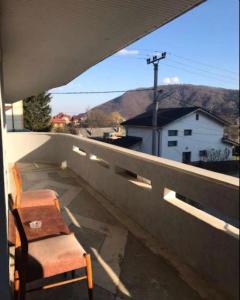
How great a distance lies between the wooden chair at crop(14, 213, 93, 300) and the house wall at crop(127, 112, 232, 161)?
20.0 meters

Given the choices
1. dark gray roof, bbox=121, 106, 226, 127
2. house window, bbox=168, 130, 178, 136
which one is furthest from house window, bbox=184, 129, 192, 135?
dark gray roof, bbox=121, 106, 226, 127

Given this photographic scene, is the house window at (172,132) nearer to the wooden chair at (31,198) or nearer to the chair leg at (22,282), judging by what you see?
the wooden chair at (31,198)

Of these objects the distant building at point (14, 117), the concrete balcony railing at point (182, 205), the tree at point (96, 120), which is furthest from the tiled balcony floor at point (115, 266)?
the tree at point (96, 120)

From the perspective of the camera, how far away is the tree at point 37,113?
2448cm

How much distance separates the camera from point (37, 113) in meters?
25.0

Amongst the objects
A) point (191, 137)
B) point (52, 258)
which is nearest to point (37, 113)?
point (191, 137)

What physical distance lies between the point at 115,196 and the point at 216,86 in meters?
31.7

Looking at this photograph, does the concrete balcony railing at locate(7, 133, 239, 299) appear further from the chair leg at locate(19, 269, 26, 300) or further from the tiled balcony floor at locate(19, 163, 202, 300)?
the chair leg at locate(19, 269, 26, 300)

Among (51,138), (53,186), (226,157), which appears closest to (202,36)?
(226,157)

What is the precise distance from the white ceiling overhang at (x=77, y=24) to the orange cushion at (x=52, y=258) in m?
1.46

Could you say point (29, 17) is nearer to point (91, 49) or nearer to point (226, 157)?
point (91, 49)

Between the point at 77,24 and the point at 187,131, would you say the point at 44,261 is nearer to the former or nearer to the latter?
the point at 77,24

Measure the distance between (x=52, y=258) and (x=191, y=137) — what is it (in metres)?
22.4

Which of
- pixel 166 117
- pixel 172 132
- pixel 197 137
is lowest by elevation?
pixel 197 137
